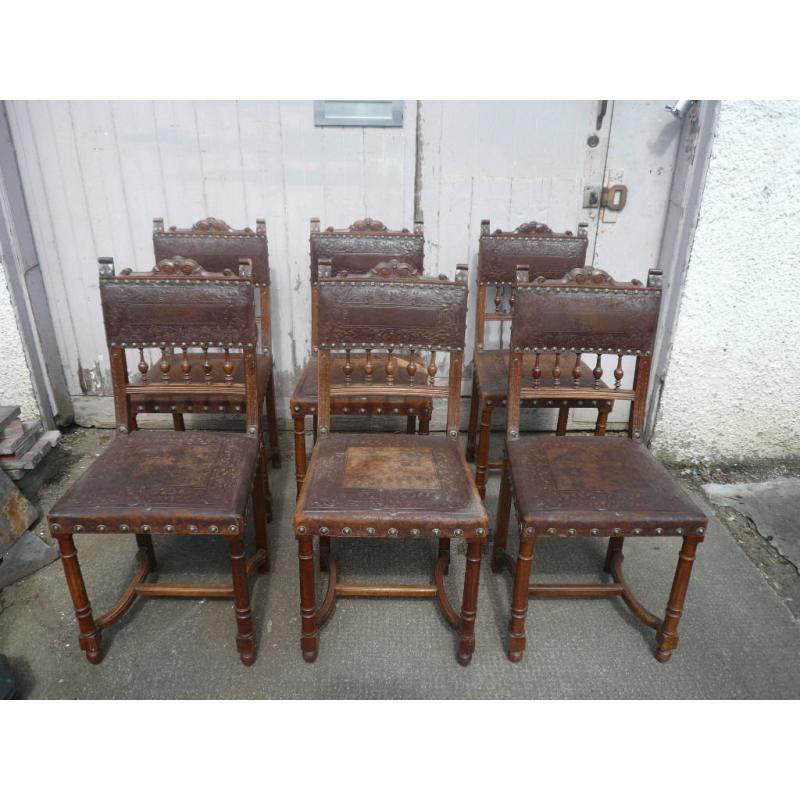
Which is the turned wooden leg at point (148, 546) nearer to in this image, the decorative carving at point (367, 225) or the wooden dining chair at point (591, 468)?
the wooden dining chair at point (591, 468)

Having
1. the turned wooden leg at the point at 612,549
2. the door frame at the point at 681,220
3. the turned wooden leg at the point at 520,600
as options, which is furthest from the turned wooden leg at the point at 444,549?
the door frame at the point at 681,220

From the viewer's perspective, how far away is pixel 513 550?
265 centimetres

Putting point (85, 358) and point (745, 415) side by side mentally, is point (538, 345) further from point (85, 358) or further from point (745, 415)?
point (85, 358)

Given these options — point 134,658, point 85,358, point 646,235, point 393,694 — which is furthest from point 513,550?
point 85,358

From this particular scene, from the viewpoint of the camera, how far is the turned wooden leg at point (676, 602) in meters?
1.89

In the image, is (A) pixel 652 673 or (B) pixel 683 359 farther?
(B) pixel 683 359

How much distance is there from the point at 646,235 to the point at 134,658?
3073mm

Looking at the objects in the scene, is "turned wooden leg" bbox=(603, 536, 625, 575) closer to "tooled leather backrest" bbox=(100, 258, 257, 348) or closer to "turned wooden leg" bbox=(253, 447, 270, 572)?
"turned wooden leg" bbox=(253, 447, 270, 572)

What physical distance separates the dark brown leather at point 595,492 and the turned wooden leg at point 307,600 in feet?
2.24

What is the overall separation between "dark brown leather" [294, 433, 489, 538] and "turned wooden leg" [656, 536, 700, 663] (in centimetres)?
69

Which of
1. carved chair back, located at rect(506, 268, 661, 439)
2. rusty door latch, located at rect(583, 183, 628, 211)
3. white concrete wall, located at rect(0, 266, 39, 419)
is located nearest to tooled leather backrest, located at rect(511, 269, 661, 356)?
carved chair back, located at rect(506, 268, 661, 439)

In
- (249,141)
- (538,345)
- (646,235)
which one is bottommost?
(538,345)

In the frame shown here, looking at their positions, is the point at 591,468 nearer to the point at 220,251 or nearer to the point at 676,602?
the point at 676,602

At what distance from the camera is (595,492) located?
191 centimetres
